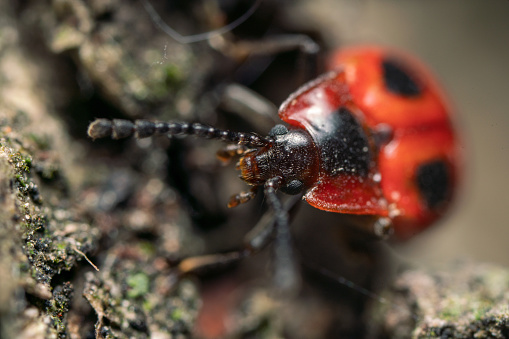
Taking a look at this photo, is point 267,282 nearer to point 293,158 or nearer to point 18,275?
point 293,158

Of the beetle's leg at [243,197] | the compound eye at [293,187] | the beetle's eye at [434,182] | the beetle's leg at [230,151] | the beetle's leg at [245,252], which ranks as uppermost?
the beetle's leg at [230,151]

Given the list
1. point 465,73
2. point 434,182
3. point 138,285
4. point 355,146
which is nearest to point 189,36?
point 355,146

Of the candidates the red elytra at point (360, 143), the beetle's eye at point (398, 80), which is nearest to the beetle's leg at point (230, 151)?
the red elytra at point (360, 143)

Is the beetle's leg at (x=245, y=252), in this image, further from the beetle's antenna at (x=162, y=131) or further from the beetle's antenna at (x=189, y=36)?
the beetle's antenna at (x=189, y=36)

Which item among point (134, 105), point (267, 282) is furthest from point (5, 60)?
point (267, 282)

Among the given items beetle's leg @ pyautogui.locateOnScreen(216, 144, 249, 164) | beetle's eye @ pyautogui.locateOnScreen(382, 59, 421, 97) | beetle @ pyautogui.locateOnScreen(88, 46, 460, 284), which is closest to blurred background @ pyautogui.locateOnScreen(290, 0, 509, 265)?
beetle @ pyautogui.locateOnScreen(88, 46, 460, 284)

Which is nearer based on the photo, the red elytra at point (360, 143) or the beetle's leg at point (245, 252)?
the red elytra at point (360, 143)

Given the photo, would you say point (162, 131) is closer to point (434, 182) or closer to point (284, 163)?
point (284, 163)

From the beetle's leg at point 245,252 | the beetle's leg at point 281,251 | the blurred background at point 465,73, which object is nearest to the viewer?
the beetle's leg at point 281,251
